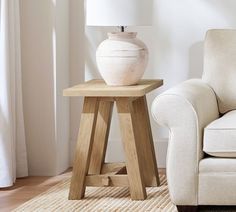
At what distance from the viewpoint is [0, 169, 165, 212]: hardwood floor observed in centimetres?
350

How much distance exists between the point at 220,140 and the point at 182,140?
17cm

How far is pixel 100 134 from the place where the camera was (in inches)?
149

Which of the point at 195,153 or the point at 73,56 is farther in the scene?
the point at 73,56

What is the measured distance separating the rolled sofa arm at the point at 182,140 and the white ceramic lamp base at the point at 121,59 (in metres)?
0.43

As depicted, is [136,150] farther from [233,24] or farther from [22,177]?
[233,24]

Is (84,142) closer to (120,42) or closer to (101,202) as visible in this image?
(101,202)

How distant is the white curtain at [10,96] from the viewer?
3.76 m

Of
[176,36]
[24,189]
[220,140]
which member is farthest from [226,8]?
[24,189]

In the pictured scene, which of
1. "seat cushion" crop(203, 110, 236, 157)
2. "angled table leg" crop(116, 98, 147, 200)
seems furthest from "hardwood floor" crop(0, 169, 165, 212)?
"seat cushion" crop(203, 110, 236, 157)

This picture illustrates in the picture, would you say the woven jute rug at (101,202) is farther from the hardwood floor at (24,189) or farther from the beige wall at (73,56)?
the beige wall at (73,56)

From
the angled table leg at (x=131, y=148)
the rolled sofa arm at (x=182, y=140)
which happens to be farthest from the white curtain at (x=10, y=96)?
the rolled sofa arm at (x=182, y=140)

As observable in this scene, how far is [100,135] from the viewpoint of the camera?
12.4 feet

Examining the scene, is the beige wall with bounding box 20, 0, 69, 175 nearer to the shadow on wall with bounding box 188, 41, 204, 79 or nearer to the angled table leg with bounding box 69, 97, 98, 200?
the angled table leg with bounding box 69, 97, 98, 200

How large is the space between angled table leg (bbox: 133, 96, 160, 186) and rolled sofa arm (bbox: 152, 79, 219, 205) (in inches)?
21.4
